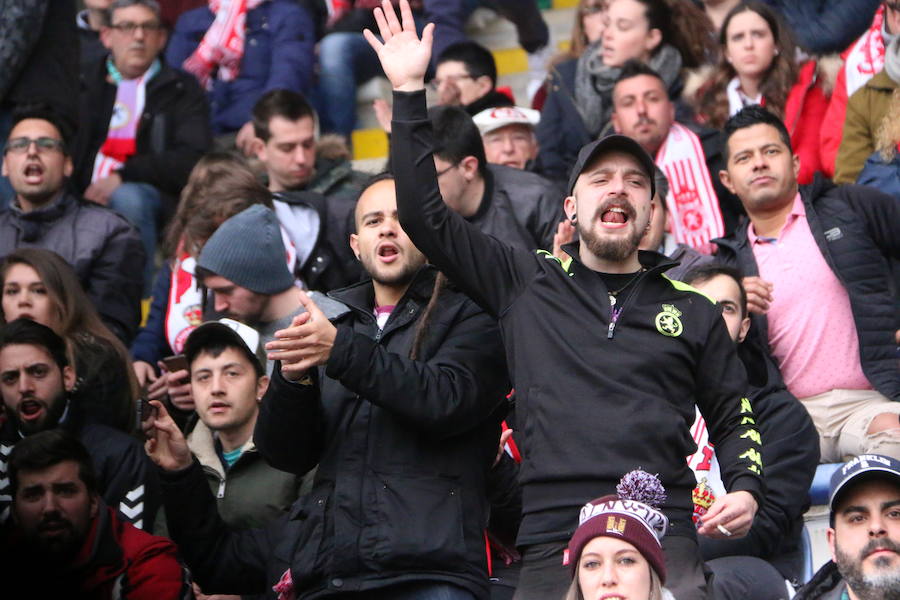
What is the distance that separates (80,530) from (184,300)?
2.32 meters

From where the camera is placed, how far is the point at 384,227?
5734 mm

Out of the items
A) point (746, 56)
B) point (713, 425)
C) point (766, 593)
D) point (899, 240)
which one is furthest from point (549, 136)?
point (713, 425)

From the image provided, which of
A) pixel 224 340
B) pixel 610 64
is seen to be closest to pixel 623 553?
pixel 224 340

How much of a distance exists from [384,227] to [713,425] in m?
1.32

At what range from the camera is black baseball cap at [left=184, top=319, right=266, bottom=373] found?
23.0ft

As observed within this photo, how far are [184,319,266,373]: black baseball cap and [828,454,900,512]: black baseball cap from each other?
2521 mm

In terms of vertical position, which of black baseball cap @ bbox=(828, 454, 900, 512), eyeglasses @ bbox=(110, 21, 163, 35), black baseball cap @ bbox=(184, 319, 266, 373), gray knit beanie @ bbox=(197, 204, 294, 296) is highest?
eyeglasses @ bbox=(110, 21, 163, 35)

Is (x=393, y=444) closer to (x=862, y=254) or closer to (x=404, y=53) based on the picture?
(x=404, y=53)

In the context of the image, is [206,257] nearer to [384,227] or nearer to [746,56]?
[384,227]

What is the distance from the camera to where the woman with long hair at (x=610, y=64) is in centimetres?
984

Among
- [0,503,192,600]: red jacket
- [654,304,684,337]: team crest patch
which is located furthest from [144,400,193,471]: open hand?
[654,304,684,337]: team crest patch

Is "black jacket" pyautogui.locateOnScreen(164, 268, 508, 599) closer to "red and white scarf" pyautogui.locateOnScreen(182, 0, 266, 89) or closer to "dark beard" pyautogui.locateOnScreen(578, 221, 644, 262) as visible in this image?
"dark beard" pyautogui.locateOnScreen(578, 221, 644, 262)

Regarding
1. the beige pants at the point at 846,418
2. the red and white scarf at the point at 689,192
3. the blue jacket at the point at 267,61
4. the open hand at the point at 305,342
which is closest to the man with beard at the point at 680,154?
the red and white scarf at the point at 689,192

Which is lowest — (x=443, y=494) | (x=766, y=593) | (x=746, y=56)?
(x=766, y=593)
